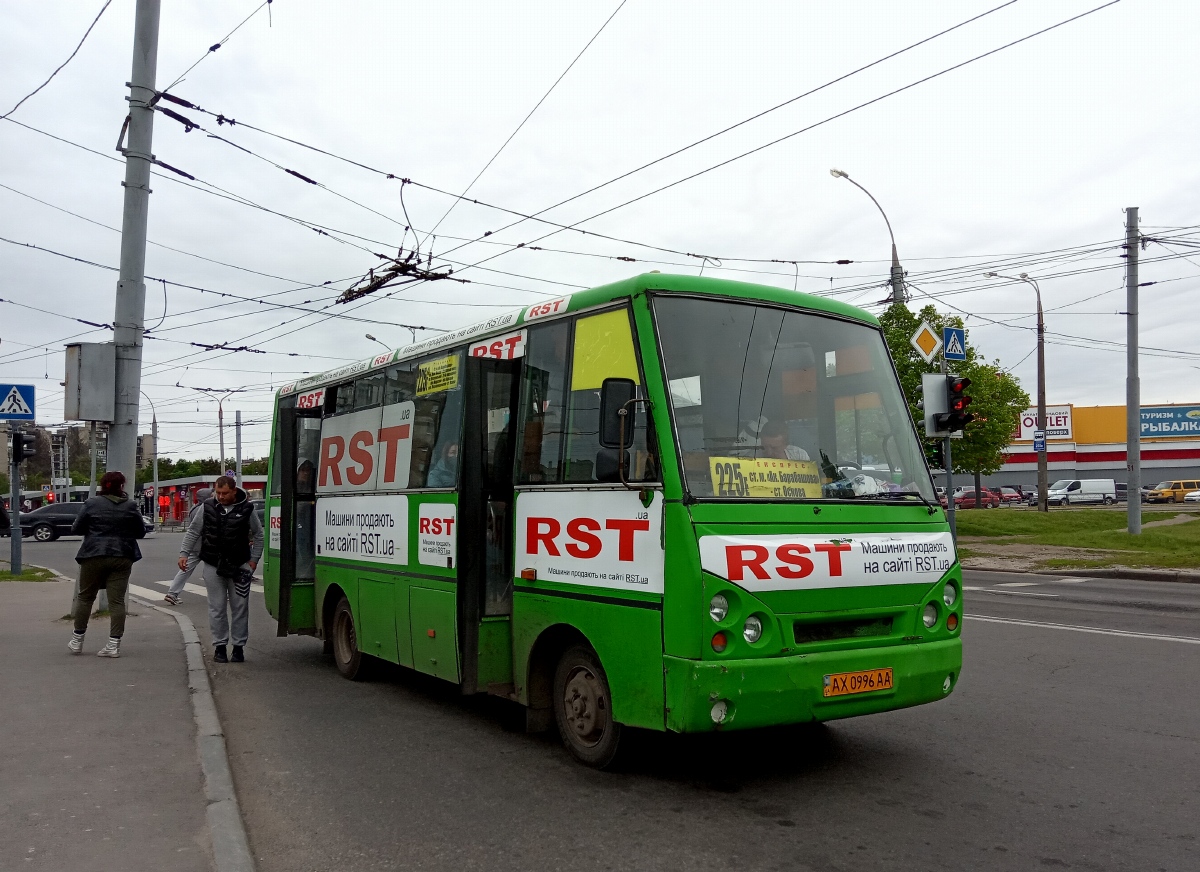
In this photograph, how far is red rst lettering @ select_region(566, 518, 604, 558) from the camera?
5.71m

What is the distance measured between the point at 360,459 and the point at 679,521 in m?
4.54

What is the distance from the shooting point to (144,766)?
19.4ft

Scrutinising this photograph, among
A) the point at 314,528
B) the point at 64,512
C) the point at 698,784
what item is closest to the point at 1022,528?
the point at 314,528

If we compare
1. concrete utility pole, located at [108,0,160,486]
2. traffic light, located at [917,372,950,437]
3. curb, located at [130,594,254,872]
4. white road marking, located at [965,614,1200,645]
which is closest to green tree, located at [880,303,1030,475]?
traffic light, located at [917,372,950,437]

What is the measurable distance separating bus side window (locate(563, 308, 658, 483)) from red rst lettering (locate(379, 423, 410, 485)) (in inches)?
95.8

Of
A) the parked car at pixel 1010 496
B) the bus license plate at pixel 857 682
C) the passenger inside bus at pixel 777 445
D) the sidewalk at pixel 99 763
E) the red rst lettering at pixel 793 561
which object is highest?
the passenger inside bus at pixel 777 445

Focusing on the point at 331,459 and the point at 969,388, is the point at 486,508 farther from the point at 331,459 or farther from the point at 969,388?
the point at 969,388

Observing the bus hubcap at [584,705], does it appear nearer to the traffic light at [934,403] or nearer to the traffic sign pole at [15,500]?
the traffic light at [934,403]

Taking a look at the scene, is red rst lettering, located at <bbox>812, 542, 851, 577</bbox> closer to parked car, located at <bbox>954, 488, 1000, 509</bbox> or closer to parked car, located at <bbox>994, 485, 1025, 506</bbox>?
parked car, located at <bbox>954, 488, 1000, 509</bbox>

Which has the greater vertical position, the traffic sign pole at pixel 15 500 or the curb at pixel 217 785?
the traffic sign pole at pixel 15 500

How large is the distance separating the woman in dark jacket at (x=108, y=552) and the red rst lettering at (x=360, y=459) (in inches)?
94.4

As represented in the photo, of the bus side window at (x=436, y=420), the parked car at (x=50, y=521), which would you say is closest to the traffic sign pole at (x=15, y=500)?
the bus side window at (x=436, y=420)

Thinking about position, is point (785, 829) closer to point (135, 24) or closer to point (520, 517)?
point (520, 517)

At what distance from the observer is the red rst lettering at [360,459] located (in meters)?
8.73
